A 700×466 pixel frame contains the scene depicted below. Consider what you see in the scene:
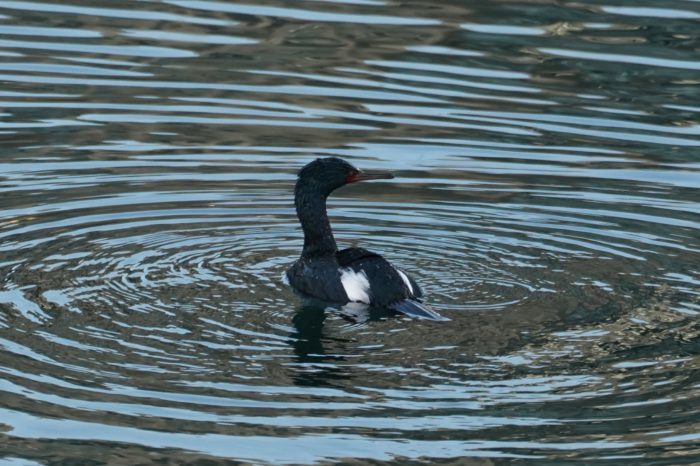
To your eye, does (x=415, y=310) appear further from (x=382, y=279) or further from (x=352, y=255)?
(x=352, y=255)

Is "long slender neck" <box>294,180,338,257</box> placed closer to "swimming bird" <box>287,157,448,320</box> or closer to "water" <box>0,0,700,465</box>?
"swimming bird" <box>287,157,448,320</box>

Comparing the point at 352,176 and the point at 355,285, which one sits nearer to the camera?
the point at 355,285

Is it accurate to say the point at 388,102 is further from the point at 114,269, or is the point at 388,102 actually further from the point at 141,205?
the point at 114,269

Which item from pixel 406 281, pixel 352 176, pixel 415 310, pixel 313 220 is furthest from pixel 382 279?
pixel 352 176

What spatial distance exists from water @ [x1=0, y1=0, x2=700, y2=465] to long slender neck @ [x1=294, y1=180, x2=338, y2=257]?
0.29 meters

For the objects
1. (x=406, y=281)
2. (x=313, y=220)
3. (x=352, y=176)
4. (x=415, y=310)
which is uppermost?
(x=352, y=176)

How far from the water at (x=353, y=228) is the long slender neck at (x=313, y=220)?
0.29 meters

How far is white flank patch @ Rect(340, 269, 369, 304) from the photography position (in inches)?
408

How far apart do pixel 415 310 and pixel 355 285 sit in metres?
0.53

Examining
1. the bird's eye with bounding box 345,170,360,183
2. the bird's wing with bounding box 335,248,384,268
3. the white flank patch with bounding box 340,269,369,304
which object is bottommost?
the white flank patch with bounding box 340,269,369,304

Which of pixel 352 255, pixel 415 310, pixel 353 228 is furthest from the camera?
pixel 353 228

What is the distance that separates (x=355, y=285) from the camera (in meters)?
10.4

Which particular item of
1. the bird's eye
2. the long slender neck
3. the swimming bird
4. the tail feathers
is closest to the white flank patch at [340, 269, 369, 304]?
the swimming bird

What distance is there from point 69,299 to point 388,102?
5.85 meters
